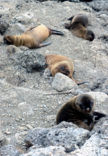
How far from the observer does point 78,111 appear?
561 centimetres

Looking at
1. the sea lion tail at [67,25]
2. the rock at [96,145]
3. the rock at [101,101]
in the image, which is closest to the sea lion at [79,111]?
the rock at [101,101]

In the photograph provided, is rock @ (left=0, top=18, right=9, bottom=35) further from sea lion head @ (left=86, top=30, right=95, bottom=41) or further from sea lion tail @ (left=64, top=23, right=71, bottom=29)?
sea lion head @ (left=86, top=30, right=95, bottom=41)

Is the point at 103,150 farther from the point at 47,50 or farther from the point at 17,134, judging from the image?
the point at 47,50

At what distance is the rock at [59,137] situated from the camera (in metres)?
4.06

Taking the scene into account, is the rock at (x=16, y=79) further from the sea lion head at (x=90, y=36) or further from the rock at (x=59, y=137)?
the sea lion head at (x=90, y=36)

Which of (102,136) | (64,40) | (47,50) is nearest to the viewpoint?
Result: (102,136)

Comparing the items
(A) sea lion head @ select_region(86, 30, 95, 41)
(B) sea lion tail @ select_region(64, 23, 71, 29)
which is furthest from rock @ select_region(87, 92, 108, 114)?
(B) sea lion tail @ select_region(64, 23, 71, 29)

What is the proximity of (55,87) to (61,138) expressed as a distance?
102 inches

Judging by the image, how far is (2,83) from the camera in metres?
6.58

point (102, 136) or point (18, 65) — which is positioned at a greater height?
point (102, 136)

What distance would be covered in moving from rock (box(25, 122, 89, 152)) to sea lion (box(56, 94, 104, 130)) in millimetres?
975

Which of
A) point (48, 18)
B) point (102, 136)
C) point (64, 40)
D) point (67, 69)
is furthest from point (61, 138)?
point (48, 18)

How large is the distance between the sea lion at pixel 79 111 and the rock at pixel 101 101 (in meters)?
0.37

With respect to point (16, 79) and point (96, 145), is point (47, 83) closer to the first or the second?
point (16, 79)
